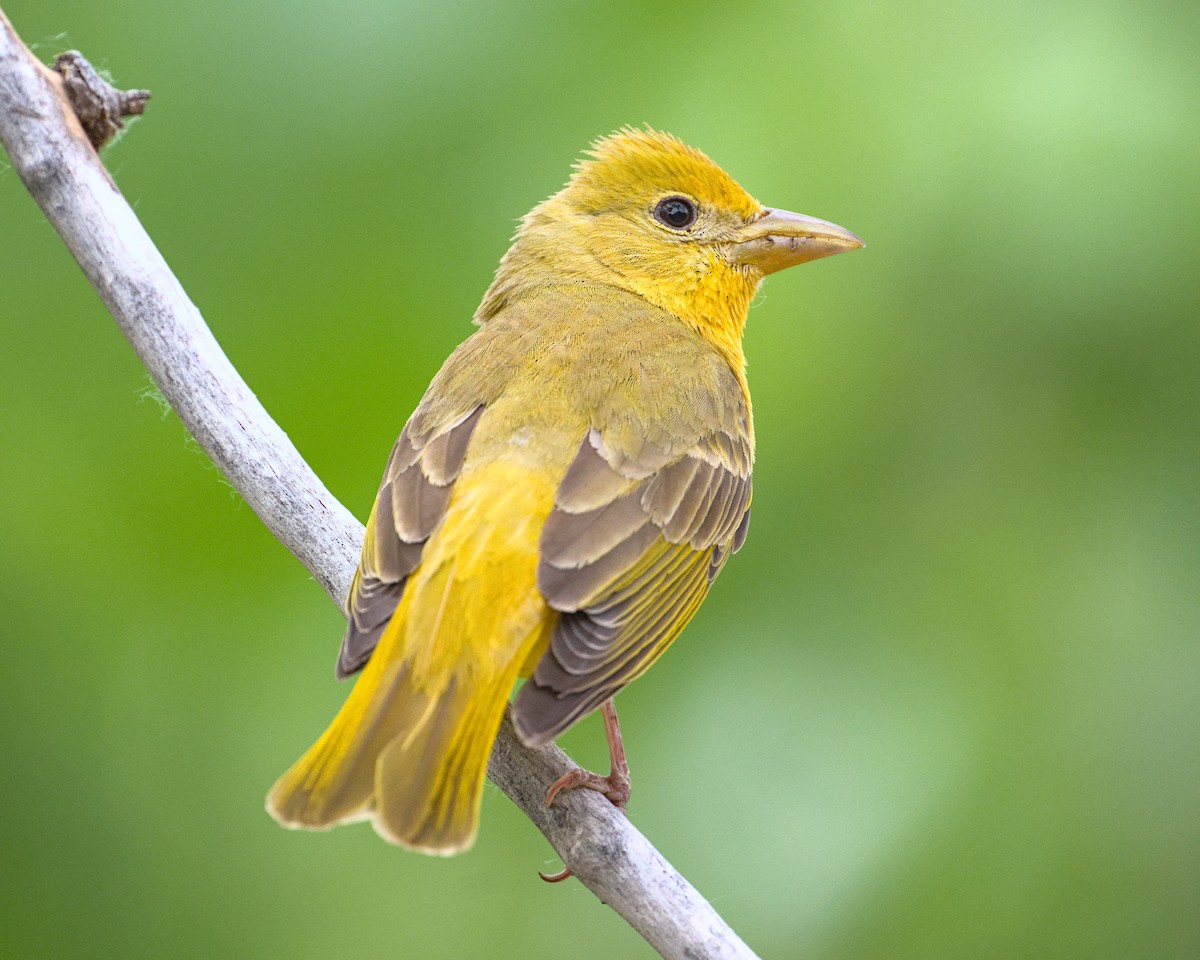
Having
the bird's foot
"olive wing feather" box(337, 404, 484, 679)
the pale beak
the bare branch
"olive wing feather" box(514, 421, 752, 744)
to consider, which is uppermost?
the bare branch

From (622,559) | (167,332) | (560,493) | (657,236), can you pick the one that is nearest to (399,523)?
(560,493)

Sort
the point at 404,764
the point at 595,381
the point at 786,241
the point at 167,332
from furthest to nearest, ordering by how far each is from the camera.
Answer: the point at 786,241, the point at 595,381, the point at 167,332, the point at 404,764

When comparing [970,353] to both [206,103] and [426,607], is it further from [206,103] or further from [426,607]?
[206,103]

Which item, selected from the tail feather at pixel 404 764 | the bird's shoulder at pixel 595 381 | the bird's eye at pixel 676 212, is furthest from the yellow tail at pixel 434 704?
the bird's eye at pixel 676 212

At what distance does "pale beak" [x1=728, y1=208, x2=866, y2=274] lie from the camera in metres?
3.40

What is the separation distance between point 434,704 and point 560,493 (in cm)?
50

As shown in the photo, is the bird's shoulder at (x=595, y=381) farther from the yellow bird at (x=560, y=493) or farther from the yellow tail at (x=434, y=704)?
the yellow tail at (x=434, y=704)

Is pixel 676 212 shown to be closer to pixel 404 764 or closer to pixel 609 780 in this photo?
pixel 609 780

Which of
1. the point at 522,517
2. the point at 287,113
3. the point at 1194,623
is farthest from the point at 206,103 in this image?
the point at 1194,623

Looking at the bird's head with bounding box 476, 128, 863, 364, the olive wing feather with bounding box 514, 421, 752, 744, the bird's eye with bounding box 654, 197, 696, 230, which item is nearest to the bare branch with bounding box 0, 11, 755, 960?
the olive wing feather with bounding box 514, 421, 752, 744

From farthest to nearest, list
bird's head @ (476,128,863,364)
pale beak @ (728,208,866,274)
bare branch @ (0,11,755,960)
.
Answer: bird's head @ (476,128,863,364), pale beak @ (728,208,866,274), bare branch @ (0,11,755,960)

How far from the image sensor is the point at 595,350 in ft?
10.4

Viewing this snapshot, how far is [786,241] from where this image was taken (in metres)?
3.49

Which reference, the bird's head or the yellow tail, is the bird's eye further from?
the yellow tail
